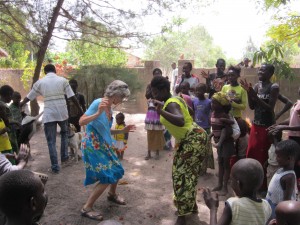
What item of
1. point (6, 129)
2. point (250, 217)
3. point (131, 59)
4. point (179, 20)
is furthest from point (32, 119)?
point (131, 59)

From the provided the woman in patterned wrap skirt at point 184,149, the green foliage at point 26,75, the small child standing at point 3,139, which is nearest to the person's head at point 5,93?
the small child standing at point 3,139

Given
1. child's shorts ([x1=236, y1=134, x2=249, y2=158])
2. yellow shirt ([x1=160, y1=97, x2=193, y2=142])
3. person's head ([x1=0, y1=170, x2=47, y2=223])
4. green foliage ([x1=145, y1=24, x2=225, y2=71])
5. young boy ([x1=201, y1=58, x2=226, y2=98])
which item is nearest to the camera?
person's head ([x1=0, y1=170, x2=47, y2=223])

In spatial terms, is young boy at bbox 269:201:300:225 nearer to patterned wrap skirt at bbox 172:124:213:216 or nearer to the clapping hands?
the clapping hands

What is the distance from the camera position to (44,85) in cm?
541

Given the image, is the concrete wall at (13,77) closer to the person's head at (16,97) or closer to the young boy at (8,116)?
the person's head at (16,97)

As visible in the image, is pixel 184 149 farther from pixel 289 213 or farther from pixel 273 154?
pixel 289 213

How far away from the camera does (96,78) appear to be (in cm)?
1052

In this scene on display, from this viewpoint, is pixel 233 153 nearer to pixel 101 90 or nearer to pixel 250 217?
pixel 250 217

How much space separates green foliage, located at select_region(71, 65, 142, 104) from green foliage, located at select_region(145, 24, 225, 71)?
79.6 ft

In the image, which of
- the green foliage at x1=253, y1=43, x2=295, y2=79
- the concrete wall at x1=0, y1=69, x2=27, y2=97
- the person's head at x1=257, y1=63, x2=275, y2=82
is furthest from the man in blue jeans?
the concrete wall at x1=0, y1=69, x2=27, y2=97

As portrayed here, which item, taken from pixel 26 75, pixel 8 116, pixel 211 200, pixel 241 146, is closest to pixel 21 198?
pixel 211 200

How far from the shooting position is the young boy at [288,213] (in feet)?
6.14

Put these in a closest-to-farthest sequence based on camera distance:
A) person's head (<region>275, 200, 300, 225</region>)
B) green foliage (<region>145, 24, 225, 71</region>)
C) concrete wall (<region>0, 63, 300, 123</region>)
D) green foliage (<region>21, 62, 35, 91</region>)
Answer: person's head (<region>275, 200, 300, 225</region>) → concrete wall (<region>0, 63, 300, 123</region>) → green foliage (<region>21, 62, 35, 91</region>) → green foliage (<region>145, 24, 225, 71</region>)

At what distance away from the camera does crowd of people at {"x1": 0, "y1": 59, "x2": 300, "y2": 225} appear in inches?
75.8
